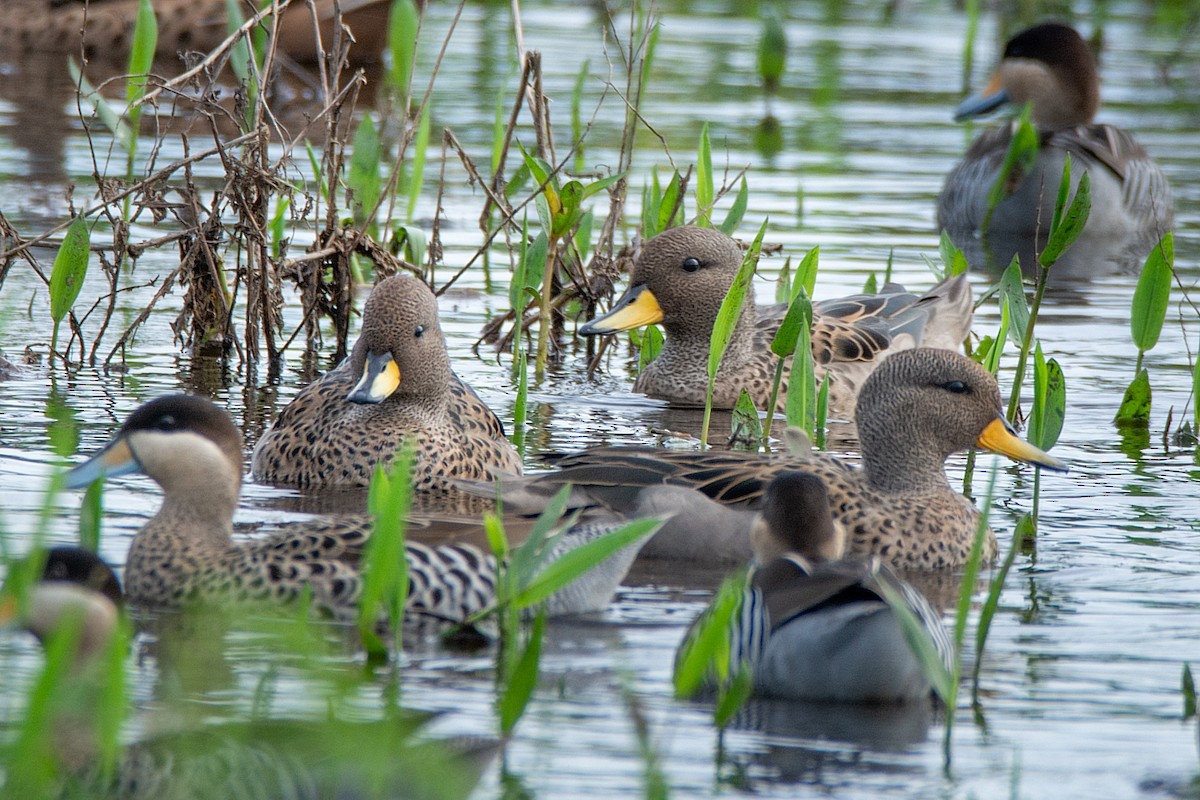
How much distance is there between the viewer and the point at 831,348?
920 centimetres

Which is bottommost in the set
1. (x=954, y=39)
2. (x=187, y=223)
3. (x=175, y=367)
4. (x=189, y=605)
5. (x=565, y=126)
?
(x=189, y=605)

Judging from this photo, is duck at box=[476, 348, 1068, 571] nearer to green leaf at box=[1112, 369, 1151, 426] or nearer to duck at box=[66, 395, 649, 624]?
duck at box=[66, 395, 649, 624]

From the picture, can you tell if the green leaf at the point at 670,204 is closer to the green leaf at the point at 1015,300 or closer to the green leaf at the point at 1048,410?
the green leaf at the point at 1015,300

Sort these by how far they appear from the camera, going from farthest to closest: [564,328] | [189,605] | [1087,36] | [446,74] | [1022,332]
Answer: [1087,36] < [446,74] < [564,328] < [1022,332] < [189,605]

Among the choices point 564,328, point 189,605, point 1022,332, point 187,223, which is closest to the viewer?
point 189,605

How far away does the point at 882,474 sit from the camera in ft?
22.4

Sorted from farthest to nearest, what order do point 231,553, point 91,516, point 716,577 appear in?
point 716,577
point 231,553
point 91,516

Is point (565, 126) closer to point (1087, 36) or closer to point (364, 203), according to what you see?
point (364, 203)

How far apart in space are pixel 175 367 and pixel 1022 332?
12.3ft

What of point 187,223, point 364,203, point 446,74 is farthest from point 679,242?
point 446,74

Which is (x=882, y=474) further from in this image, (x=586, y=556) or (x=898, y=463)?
(x=586, y=556)

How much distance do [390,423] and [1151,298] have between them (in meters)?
2.83

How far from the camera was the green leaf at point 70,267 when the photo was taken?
7961 millimetres

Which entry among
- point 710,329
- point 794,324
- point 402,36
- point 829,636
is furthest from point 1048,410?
point 402,36
